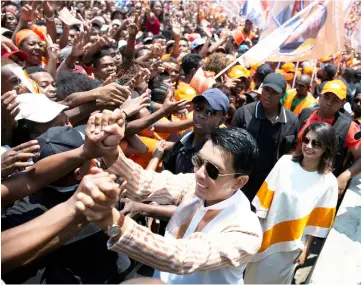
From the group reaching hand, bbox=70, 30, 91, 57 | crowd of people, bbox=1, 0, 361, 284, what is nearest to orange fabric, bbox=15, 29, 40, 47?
crowd of people, bbox=1, 0, 361, 284

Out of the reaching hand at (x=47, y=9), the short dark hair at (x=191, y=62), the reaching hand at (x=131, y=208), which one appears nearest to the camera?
the reaching hand at (x=131, y=208)

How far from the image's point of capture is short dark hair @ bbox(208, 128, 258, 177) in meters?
1.71

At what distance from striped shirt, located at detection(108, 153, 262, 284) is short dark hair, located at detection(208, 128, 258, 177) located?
13 centimetres

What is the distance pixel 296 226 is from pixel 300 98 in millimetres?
2512

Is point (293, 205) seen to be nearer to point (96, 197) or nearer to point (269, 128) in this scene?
point (269, 128)

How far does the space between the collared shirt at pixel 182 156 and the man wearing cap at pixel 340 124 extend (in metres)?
1.18

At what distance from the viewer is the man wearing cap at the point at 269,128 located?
354 centimetres

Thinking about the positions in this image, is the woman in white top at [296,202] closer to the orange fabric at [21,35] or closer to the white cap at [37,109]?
the white cap at [37,109]

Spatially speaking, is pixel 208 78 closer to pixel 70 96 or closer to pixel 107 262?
pixel 70 96

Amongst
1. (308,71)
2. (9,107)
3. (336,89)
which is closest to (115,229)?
(9,107)

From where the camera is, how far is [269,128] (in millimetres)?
3541

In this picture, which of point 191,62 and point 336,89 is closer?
point 336,89

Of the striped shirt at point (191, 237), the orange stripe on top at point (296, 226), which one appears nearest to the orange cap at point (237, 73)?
the orange stripe on top at point (296, 226)

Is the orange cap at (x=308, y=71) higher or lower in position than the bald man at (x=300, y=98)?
lower
